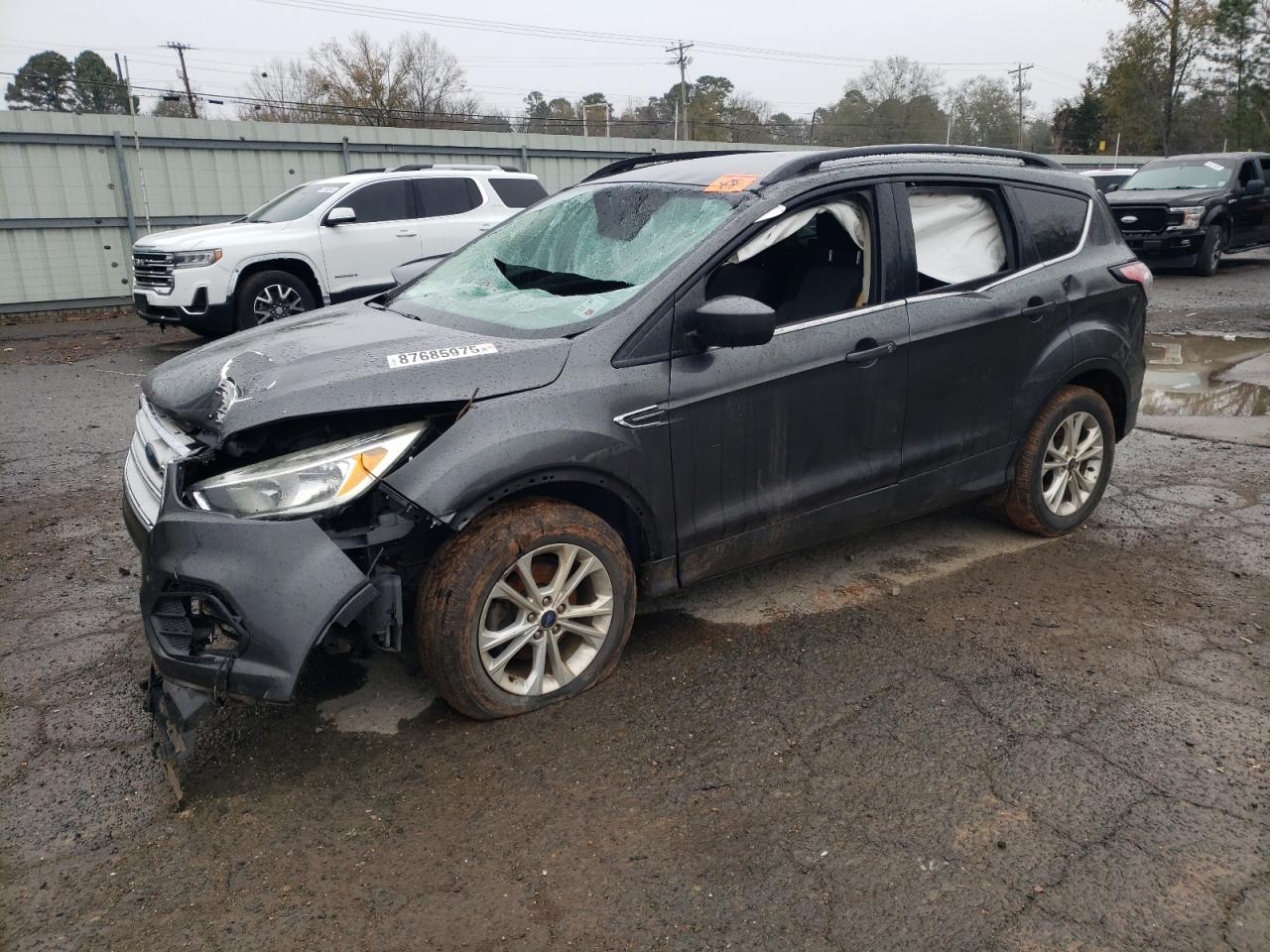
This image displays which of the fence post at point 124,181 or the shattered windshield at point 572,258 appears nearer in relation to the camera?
the shattered windshield at point 572,258

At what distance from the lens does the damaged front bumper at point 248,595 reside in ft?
8.87

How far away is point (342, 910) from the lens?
239 cm

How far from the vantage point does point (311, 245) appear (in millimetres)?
10797

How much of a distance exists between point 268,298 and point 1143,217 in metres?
12.9

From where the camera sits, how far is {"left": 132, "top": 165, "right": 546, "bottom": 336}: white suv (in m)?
10.3

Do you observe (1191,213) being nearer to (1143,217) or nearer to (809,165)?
(1143,217)

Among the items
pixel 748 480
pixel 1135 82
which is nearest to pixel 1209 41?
pixel 1135 82

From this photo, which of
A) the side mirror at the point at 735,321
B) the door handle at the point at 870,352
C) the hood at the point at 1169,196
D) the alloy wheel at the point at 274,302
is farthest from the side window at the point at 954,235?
the hood at the point at 1169,196

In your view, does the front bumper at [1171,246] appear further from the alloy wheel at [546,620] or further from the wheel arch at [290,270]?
the alloy wheel at [546,620]

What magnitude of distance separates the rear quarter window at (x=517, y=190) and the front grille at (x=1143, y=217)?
8973 mm

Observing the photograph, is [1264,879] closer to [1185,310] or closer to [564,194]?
[564,194]

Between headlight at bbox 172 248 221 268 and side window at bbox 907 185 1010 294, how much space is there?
8.40 m

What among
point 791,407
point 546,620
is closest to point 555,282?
point 791,407

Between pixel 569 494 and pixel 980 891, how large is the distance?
168 centimetres
